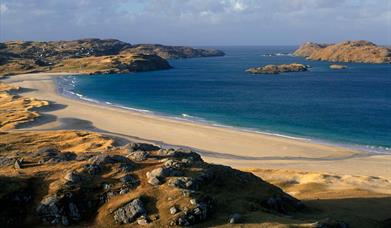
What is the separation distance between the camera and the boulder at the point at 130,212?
31644mm

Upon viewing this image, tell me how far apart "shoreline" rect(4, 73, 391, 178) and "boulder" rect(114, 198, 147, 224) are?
3885 centimetres

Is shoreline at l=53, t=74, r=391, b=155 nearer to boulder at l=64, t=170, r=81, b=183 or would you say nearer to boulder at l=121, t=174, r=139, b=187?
boulder at l=121, t=174, r=139, b=187

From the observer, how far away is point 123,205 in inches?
1280

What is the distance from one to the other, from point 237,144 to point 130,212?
5350cm

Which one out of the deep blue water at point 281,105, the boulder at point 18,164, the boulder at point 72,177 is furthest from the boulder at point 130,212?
the deep blue water at point 281,105

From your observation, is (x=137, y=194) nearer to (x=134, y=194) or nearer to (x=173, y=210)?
(x=134, y=194)

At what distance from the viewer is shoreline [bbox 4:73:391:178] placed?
7112cm

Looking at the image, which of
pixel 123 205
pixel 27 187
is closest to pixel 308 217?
pixel 123 205

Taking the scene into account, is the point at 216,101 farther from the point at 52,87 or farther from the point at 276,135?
the point at 52,87

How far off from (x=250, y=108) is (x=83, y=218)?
100.0 meters

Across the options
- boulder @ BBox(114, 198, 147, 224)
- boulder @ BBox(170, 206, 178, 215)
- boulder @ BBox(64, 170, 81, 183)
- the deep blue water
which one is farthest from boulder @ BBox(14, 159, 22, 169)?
the deep blue water

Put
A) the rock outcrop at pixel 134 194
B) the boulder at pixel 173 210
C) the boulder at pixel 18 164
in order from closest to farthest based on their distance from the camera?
the boulder at pixel 173 210 → the rock outcrop at pixel 134 194 → the boulder at pixel 18 164

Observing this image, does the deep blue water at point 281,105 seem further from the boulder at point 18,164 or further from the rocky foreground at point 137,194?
the boulder at point 18,164

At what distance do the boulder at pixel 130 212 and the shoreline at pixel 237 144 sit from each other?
38.9m
